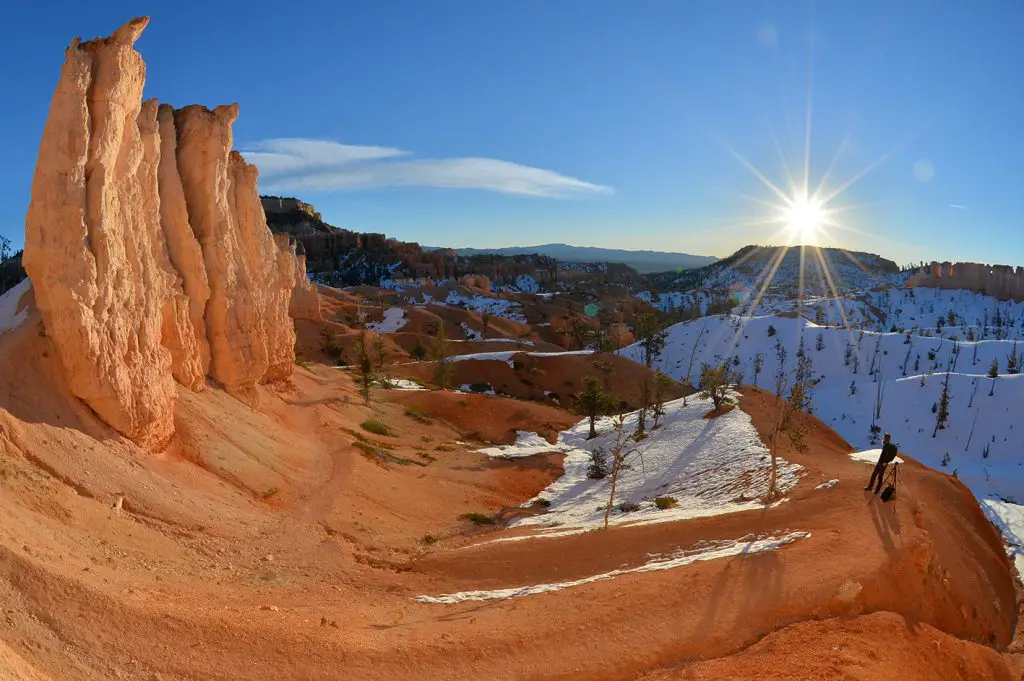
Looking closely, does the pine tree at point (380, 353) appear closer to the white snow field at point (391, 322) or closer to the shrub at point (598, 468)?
the white snow field at point (391, 322)

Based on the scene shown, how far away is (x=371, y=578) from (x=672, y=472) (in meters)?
14.9

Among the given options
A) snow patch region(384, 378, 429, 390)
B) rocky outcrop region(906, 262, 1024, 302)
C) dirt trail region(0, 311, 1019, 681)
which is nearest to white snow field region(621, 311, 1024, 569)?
dirt trail region(0, 311, 1019, 681)

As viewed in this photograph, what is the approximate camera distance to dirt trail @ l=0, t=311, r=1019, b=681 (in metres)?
7.68

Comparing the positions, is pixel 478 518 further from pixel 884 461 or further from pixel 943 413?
pixel 943 413

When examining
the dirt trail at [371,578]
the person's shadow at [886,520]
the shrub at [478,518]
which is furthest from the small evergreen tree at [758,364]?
the person's shadow at [886,520]

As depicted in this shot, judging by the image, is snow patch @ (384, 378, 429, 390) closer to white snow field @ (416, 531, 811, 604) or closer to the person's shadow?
white snow field @ (416, 531, 811, 604)

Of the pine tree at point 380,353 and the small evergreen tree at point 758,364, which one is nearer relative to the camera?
the pine tree at point 380,353

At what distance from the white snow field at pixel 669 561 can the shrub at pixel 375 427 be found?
1624 centimetres

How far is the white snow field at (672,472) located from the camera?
59.9 feet

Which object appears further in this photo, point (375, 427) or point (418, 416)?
point (418, 416)

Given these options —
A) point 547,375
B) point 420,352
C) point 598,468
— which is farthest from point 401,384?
point 598,468

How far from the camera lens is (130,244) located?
1473 cm

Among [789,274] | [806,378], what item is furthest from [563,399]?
[789,274]

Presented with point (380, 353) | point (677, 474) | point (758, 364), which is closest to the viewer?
point (677, 474)
